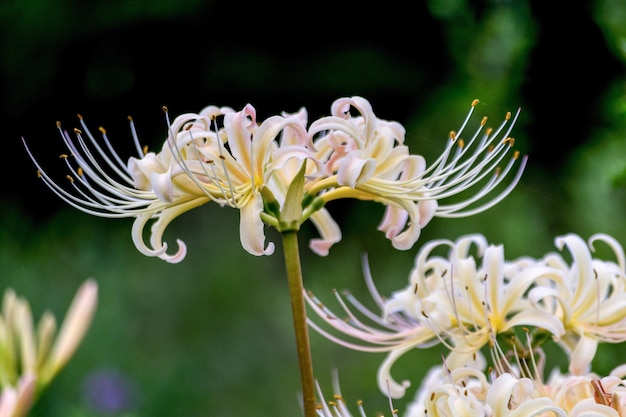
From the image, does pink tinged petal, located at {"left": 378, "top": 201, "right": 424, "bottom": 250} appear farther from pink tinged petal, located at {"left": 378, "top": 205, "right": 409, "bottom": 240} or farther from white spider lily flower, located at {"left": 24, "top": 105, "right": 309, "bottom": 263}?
white spider lily flower, located at {"left": 24, "top": 105, "right": 309, "bottom": 263}

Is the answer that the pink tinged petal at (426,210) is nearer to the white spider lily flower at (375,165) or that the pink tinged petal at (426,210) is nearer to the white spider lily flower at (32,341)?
the white spider lily flower at (375,165)

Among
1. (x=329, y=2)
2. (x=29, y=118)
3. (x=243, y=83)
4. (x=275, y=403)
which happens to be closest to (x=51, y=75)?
(x=29, y=118)

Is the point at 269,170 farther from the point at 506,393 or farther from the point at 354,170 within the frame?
the point at 506,393

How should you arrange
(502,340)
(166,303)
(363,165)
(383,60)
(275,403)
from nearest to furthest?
(363,165), (502,340), (275,403), (166,303), (383,60)

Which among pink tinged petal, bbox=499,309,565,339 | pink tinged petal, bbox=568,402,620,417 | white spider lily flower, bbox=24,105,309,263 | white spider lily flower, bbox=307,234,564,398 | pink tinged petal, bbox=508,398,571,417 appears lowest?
pink tinged petal, bbox=568,402,620,417

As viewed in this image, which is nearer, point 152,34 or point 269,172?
point 269,172

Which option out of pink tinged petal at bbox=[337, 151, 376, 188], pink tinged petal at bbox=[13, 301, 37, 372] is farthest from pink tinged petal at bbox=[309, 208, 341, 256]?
pink tinged petal at bbox=[13, 301, 37, 372]

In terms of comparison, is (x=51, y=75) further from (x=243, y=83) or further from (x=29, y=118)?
(x=243, y=83)
